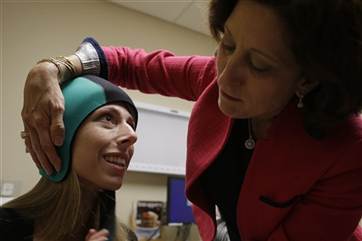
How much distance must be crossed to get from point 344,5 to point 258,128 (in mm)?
321

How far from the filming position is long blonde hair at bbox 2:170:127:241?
938 millimetres

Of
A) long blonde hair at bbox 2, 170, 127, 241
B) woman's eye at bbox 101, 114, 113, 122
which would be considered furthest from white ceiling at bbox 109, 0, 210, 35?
long blonde hair at bbox 2, 170, 127, 241

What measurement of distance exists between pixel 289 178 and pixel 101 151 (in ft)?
1.53

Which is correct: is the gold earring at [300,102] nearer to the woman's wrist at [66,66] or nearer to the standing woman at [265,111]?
the standing woman at [265,111]

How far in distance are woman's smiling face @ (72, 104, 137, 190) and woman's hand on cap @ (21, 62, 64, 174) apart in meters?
0.09

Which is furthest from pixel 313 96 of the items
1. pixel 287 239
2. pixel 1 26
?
pixel 1 26

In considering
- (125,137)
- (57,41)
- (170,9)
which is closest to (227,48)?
(125,137)

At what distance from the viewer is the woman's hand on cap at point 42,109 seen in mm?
809

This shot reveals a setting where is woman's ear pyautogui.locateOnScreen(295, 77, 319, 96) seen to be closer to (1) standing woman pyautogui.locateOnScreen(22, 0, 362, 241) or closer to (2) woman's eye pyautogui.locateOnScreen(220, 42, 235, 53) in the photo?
(1) standing woman pyautogui.locateOnScreen(22, 0, 362, 241)

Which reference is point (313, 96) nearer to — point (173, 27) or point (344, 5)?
point (344, 5)

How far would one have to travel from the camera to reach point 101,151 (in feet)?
3.15

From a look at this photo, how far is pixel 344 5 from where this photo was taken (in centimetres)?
59

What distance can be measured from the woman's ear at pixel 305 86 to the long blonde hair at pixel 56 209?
1.87ft

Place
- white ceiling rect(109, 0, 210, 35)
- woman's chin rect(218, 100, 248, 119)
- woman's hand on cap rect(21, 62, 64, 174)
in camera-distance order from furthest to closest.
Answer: white ceiling rect(109, 0, 210, 35), woman's hand on cap rect(21, 62, 64, 174), woman's chin rect(218, 100, 248, 119)
